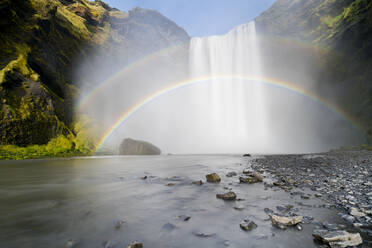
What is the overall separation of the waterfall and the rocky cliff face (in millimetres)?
45433

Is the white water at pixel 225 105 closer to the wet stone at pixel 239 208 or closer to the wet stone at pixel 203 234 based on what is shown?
the wet stone at pixel 239 208

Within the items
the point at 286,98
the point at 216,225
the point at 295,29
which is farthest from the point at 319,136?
the point at 216,225

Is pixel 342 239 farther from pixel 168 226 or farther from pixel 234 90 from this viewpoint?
pixel 234 90

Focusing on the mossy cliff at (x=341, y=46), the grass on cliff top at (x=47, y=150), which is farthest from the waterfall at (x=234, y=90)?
the grass on cliff top at (x=47, y=150)

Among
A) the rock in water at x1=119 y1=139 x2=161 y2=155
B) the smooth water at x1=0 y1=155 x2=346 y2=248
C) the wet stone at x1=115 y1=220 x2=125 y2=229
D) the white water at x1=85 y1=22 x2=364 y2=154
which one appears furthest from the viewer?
the white water at x1=85 y1=22 x2=364 y2=154

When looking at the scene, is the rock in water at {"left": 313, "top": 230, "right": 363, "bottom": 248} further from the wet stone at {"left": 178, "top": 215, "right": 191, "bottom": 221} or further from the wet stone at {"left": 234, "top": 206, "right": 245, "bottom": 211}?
the wet stone at {"left": 178, "top": 215, "right": 191, "bottom": 221}

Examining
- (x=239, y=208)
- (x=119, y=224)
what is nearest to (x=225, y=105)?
(x=239, y=208)

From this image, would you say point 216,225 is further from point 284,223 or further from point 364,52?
point 364,52

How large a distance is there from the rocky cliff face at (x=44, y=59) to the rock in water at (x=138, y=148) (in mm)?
17627

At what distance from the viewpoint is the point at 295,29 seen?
60750mm

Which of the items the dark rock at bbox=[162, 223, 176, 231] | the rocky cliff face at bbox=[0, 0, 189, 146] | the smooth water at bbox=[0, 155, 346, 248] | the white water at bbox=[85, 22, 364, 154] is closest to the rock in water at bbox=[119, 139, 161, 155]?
the white water at bbox=[85, 22, 364, 154]

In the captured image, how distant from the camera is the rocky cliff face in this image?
38.6 m

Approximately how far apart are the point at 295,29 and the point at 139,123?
74351 millimetres

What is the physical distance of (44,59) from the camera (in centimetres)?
5059
